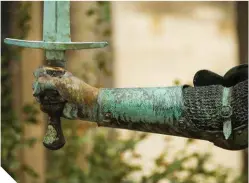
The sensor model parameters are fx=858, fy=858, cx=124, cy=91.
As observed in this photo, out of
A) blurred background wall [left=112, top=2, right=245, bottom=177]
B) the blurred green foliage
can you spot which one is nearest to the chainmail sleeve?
the blurred green foliage

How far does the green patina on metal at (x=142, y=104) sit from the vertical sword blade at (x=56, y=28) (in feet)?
0.31

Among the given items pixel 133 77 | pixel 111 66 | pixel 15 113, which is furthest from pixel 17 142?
pixel 133 77

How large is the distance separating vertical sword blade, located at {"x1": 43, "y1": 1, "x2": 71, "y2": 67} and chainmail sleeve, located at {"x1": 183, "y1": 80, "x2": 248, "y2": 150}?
0.72 feet

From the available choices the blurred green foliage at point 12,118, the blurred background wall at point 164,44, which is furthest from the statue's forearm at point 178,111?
the blurred background wall at point 164,44

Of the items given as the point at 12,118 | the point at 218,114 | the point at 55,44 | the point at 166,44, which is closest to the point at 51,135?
the point at 55,44

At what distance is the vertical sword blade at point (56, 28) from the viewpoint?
143 centimetres

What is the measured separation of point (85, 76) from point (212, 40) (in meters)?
1.65

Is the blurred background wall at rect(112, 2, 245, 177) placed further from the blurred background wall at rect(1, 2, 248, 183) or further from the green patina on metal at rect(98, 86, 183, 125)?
the green patina on metal at rect(98, 86, 183, 125)

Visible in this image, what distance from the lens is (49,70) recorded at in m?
1.42

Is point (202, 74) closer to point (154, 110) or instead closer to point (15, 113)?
point (154, 110)

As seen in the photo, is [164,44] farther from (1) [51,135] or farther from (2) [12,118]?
(1) [51,135]

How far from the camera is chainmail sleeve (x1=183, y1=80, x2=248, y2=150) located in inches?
53.8

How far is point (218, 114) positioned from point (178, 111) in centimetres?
6

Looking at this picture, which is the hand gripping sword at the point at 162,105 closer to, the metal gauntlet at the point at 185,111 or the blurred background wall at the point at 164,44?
the metal gauntlet at the point at 185,111
